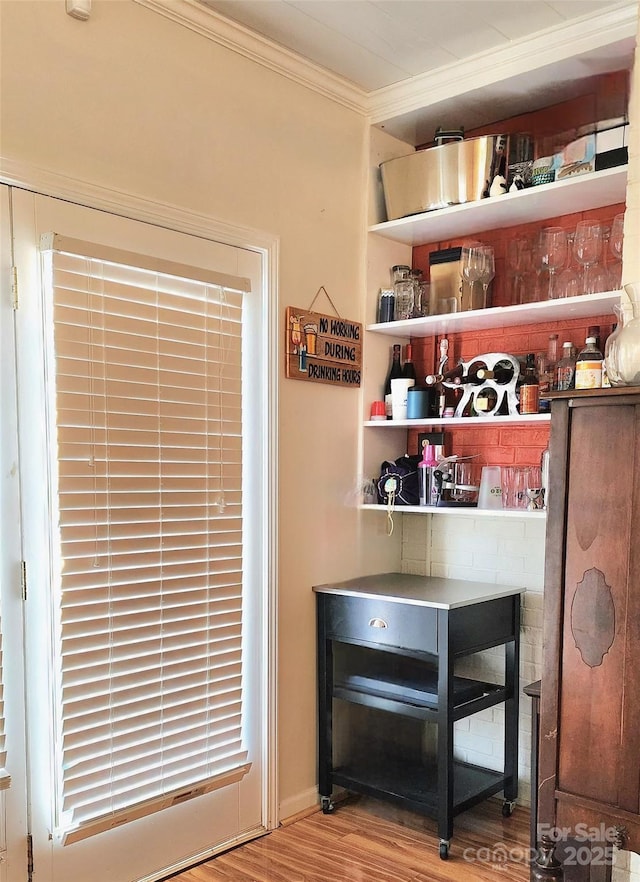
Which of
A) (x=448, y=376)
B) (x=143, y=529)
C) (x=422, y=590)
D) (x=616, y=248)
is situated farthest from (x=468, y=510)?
(x=143, y=529)

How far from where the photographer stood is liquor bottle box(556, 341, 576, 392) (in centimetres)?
253

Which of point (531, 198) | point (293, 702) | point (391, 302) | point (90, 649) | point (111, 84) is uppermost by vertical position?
point (111, 84)

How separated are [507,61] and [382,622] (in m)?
1.97

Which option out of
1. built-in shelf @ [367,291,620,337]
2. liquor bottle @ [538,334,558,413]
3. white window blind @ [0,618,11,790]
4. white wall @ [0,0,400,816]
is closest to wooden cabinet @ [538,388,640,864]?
built-in shelf @ [367,291,620,337]

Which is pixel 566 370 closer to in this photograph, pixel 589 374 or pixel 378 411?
pixel 589 374

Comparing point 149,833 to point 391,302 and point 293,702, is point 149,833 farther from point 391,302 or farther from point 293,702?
point 391,302

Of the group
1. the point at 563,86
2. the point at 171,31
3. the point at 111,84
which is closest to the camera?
the point at 111,84

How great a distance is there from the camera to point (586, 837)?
5.70ft

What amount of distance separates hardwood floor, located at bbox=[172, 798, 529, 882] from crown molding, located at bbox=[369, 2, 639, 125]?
2588 mm

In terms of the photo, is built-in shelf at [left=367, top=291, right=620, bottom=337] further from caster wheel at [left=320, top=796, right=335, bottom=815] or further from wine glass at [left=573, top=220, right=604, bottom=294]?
caster wheel at [left=320, top=796, right=335, bottom=815]

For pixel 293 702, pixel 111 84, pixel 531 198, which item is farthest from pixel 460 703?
pixel 111 84

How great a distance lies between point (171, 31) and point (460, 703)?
2326 millimetres

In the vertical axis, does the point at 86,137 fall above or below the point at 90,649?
above

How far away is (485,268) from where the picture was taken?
287 centimetres
